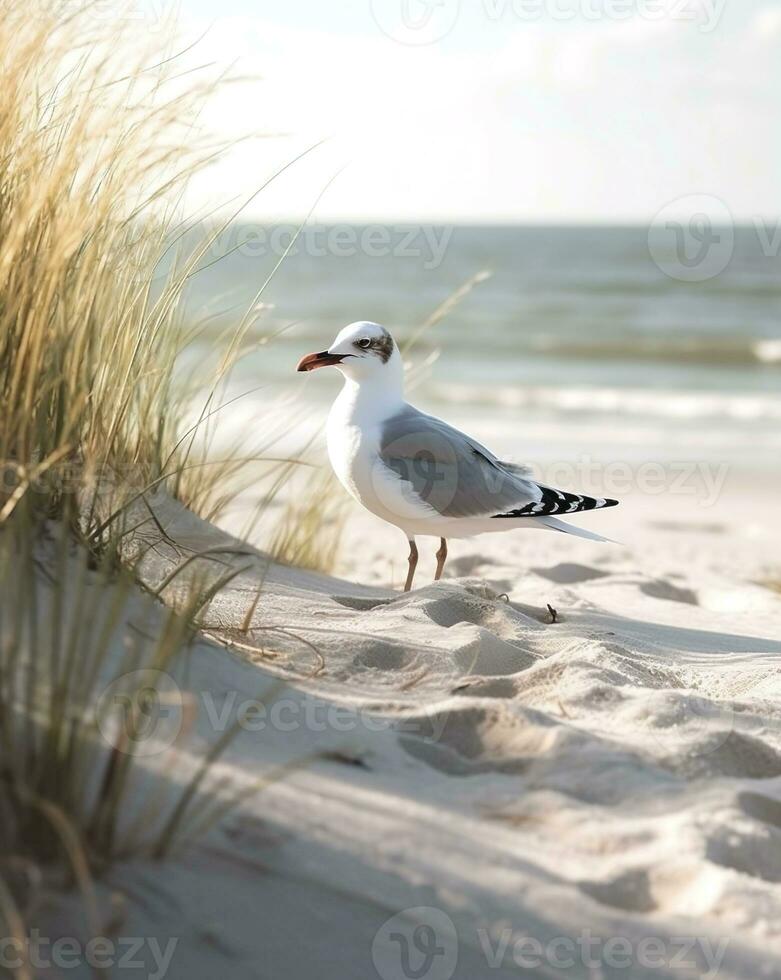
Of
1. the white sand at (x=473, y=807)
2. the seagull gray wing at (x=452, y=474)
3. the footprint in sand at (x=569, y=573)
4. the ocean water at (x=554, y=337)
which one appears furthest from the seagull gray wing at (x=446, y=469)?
the footprint in sand at (x=569, y=573)

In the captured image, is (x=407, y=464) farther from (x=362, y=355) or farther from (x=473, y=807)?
(x=473, y=807)

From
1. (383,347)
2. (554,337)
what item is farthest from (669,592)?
(554,337)

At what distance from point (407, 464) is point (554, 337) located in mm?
17332

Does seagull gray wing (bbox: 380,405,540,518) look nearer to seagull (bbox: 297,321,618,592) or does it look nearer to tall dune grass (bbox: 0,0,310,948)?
seagull (bbox: 297,321,618,592)

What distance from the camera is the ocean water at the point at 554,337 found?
1076cm

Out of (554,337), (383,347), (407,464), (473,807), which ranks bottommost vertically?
(473,807)

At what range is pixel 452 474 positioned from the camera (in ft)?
12.7

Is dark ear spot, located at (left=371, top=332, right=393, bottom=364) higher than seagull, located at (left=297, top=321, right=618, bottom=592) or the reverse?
higher

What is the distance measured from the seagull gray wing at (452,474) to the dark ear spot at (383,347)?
0.19 meters

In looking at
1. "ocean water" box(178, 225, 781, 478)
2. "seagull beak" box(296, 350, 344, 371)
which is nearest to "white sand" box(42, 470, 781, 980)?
"seagull beak" box(296, 350, 344, 371)

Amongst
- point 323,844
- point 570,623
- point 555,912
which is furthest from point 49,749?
point 570,623

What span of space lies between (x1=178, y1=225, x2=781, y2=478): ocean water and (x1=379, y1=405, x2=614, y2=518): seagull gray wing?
602 mm

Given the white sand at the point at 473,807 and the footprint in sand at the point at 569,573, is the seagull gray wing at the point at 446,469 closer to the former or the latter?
the white sand at the point at 473,807

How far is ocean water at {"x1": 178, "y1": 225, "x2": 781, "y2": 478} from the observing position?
10758 mm
